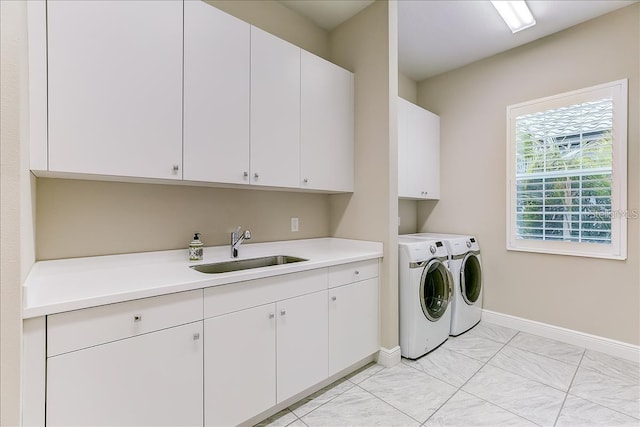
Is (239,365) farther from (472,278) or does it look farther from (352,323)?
(472,278)

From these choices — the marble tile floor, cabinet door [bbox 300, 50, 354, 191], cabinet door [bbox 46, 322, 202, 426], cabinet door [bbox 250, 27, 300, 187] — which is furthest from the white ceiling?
the marble tile floor

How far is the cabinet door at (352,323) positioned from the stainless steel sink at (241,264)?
1.37ft

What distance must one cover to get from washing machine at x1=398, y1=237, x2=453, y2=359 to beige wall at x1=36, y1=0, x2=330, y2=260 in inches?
32.7

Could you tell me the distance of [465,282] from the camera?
3.18m

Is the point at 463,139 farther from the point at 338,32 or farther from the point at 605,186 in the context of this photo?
the point at 338,32

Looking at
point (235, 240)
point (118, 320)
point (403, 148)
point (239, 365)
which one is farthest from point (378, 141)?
point (118, 320)

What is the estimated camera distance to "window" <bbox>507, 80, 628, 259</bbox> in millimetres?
2516

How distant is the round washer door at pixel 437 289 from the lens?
2.67 m

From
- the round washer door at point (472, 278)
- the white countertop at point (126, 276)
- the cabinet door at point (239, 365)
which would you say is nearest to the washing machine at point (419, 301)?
the white countertop at point (126, 276)

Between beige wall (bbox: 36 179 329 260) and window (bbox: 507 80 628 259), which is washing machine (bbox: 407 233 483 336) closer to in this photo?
window (bbox: 507 80 628 259)

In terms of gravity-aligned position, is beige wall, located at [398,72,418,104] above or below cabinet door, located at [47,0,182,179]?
above

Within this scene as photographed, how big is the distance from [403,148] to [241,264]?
6.81ft

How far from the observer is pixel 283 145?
84.1 inches

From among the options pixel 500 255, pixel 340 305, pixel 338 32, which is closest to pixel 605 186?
pixel 500 255
